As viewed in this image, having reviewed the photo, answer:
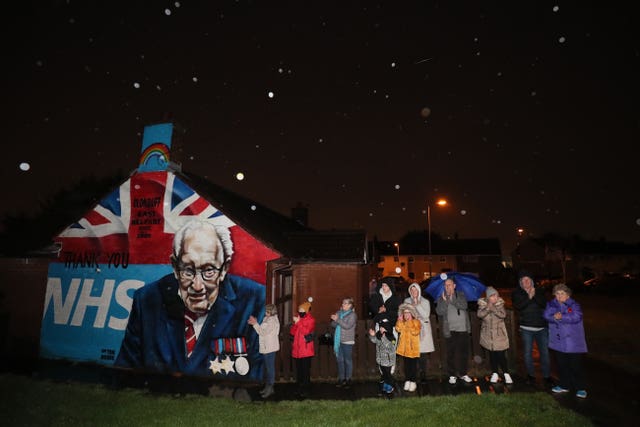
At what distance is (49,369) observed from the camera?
9953 mm

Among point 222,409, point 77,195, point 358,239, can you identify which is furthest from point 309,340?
point 77,195

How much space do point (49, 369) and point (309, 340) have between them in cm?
770

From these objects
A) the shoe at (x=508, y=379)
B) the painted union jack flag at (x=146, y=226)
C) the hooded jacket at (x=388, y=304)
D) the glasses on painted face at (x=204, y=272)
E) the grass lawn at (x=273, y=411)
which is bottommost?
the grass lawn at (x=273, y=411)

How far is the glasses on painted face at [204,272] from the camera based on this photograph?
9.92m

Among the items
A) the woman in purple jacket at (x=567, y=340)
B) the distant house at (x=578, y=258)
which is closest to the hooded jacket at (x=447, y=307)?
the woman in purple jacket at (x=567, y=340)

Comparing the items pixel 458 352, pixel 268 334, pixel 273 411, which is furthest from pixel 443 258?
pixel 273 411

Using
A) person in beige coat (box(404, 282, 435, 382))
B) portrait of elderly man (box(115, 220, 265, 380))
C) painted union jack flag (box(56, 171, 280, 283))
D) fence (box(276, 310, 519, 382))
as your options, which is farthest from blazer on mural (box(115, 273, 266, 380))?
person in beige coat (box(404, 282, 435, 382))

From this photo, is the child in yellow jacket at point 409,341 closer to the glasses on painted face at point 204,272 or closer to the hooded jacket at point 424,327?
the hooded jacket at point 424,327

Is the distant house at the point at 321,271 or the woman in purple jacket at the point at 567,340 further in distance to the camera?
the distant house at the point at 321,271

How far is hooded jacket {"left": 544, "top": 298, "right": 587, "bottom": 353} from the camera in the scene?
22.3 ft

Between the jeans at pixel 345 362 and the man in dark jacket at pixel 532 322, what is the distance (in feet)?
12.1

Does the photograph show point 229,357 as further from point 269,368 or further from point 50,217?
point 50,217

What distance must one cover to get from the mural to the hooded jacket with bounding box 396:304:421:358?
367cm

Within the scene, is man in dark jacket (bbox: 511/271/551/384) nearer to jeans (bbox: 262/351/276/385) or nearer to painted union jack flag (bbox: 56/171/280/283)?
jeans (bbox: 262/351/276/385)
